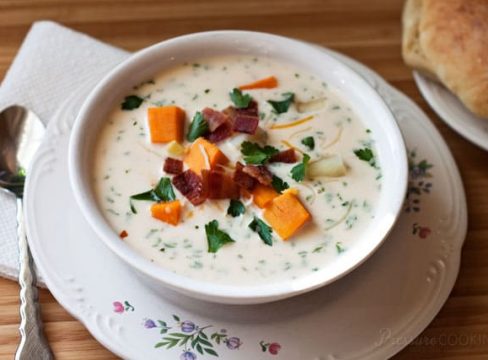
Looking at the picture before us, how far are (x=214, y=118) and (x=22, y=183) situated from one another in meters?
0.65

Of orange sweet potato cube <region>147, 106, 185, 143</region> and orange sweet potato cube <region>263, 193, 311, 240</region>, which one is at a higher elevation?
orange sweet potato cube <region>147, 106, 185, 143</region>

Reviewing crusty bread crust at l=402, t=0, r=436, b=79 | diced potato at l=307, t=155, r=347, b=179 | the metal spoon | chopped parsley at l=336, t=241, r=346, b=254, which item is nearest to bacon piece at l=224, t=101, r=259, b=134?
diced potato at l=307, t=155, r=347, b=179

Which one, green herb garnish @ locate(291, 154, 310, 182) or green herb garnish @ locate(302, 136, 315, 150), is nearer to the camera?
green herb garnish @ locate(291, 154, 310, 182)

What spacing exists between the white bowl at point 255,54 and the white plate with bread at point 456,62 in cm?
45

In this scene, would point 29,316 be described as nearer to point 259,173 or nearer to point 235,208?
point 235,208

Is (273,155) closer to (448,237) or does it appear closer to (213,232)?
(213,232)

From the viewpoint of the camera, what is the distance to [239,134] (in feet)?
7.22

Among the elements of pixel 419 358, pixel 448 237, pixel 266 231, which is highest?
pixel 266 231

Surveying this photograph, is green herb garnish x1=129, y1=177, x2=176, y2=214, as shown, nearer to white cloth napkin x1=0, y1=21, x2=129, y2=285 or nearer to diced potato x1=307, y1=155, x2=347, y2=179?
diced potato x1=307, y1=155, x2=347, y2=179

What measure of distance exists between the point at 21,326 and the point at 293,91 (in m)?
1.10

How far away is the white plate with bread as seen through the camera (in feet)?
8.24

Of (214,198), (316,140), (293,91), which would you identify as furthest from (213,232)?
(293,91)

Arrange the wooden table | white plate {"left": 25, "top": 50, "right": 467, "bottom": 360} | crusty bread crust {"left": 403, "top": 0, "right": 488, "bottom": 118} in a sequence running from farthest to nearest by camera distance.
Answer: the wooden table, crusty bread crust {"left": 403, "top": 0, "right": 488, "bottom": 118}, white plate {"left": 25, "top": 50, "right": 467, "bottom": 360}

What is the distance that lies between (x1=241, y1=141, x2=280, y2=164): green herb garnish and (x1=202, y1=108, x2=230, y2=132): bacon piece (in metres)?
0.10
